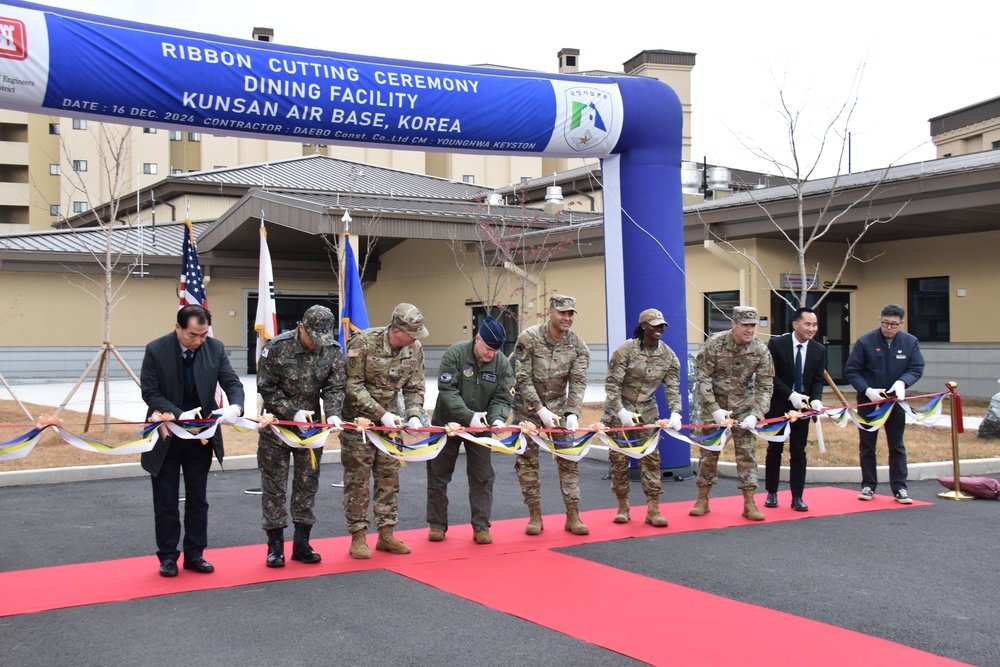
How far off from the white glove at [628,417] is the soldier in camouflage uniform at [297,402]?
2614 mm

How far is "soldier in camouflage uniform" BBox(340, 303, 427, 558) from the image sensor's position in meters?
6.91

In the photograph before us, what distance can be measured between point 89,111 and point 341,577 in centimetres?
464

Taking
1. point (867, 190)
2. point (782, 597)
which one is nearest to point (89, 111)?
point (782, 597)

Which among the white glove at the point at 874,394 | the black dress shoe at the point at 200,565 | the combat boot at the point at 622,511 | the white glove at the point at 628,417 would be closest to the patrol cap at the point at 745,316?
the white glove at the point at 628,417

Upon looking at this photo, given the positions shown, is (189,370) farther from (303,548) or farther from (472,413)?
(472,413)

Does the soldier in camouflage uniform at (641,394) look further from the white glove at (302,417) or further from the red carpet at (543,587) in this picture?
the white glove at (302,417)

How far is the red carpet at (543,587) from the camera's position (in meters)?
4.96

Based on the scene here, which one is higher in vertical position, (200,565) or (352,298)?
(352,298)

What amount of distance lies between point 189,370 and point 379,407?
4.65 ft

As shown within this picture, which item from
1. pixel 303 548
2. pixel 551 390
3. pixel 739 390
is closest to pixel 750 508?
pixel 739 390

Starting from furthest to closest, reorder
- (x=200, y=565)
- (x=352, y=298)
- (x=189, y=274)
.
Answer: (x=352, y=298) → (x=189, y=274) → (x=200, y=565)

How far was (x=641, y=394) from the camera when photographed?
8312 millimetres

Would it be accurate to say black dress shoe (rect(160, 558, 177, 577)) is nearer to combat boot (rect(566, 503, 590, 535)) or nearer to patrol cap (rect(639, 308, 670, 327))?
combat boot (rect(566, 503, 590, 535))

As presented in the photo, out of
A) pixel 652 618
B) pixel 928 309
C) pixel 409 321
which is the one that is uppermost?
pixel 928 309
